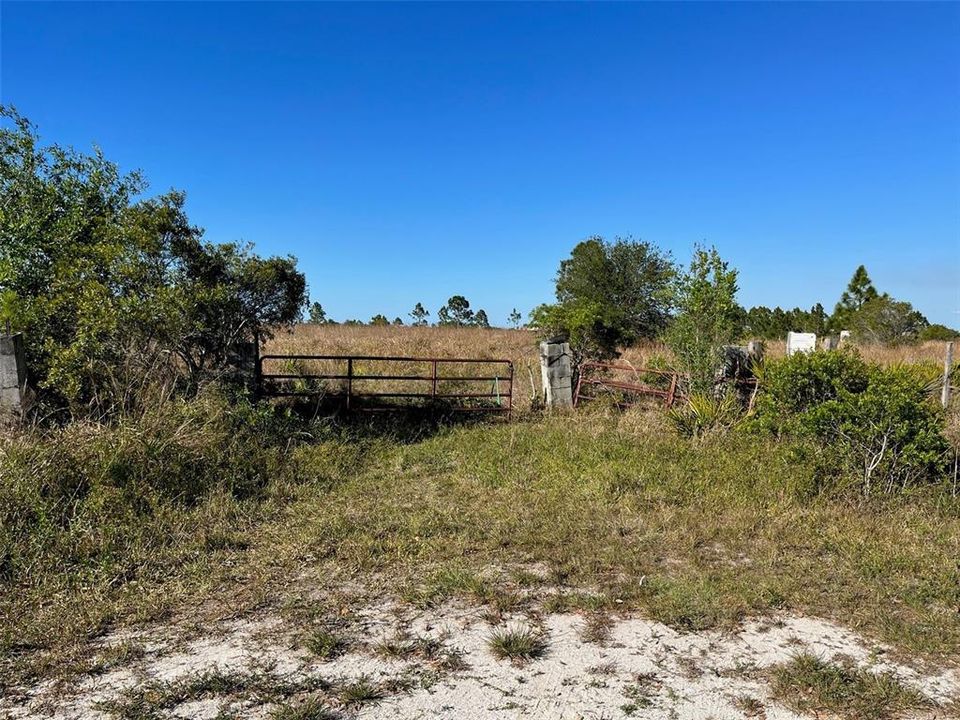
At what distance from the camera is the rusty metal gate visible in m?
9.72

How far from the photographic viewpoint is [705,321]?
385 inches

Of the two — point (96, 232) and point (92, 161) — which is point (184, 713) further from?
point (92, 161)

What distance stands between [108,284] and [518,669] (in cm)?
718

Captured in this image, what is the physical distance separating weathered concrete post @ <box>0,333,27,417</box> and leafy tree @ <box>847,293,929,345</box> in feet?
91.3

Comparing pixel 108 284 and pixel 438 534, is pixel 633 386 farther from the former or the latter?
pixel 108 284

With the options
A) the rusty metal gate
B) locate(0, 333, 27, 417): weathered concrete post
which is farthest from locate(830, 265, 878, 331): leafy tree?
locate(0, 333, 27, 417): weathered concrete post

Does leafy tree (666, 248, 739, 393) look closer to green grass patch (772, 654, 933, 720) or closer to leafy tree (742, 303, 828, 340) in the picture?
green grass patch (772, 654, 933, 720)

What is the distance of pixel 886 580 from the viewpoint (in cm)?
441

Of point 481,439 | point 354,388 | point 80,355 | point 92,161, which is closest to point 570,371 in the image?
point 481,439

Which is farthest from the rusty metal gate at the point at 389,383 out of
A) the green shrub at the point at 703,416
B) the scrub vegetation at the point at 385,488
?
the green shrub at the point at 703,416

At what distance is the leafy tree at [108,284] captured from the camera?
6.98 metres

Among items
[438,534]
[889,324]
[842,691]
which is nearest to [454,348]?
[438,534]

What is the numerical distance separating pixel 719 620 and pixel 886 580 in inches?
63.0

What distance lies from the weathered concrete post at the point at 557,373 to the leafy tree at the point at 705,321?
7.06 feet
